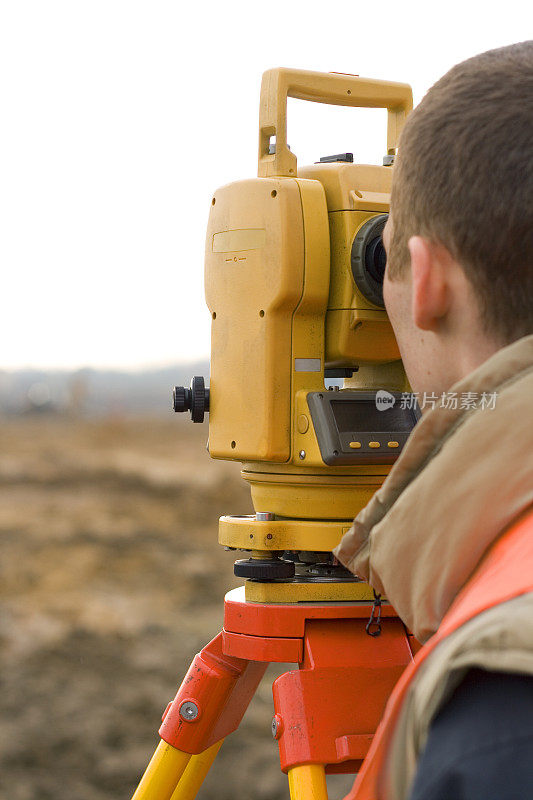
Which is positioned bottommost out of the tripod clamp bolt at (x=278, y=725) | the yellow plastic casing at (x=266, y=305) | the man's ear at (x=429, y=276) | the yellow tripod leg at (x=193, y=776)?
the yellow tripod leg at (x=193, y=776)

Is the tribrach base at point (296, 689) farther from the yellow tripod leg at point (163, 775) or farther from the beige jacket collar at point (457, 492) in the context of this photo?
the beige jacket collar at point (457, 492)

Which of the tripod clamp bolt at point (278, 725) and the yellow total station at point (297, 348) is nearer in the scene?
the tripod clamp bolt at point (278, 725)

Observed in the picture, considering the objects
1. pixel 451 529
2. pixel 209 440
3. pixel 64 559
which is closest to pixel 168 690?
pixel 64 559

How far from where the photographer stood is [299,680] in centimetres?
167

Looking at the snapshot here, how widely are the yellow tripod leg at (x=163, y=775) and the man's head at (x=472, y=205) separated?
4.01 feet

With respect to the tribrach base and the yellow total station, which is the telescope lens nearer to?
the yellow total station

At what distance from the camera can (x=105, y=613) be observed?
19.5ft

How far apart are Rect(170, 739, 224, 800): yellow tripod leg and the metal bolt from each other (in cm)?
12

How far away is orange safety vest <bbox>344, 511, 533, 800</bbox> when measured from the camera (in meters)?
0.67

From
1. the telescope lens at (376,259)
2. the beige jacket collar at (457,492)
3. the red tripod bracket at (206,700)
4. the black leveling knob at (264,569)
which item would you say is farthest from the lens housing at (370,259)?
the beige jacket collar at (457,492)

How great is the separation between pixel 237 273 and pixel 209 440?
0.34 m

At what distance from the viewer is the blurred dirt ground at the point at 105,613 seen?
400 cm

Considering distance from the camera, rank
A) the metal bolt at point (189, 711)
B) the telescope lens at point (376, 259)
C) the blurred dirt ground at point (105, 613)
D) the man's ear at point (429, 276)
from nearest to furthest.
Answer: the man's ear at point (429, 276) → the telescope lens at point (376, 259) → the metal bolt at point (189, 711) → the blurred dirt ground at point (105, 613)

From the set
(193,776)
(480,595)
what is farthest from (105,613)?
(480,595)
